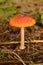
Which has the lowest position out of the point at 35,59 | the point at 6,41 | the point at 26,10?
the point at 35,59

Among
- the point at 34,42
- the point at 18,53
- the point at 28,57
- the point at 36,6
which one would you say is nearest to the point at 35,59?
the point at 28,57

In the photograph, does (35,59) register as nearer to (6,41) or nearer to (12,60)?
(12,60)

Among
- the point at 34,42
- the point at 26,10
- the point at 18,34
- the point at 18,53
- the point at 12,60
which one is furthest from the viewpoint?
the point at 26,10

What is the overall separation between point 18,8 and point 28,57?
1697 mm

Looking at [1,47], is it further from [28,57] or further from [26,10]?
[26,10]

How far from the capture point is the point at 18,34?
2916mm

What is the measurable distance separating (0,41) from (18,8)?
131 centimetres

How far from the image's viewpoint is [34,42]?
271 cm

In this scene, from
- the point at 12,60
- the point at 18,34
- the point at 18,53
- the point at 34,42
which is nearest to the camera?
the point at 12,60

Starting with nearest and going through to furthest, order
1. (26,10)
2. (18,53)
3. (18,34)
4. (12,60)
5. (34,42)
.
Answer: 1. (12,60)
2. (18,53)
3. (34,42)
4. (18,34)
5. (26,10)

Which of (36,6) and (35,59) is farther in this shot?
(36,6)

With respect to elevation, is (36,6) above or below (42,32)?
above

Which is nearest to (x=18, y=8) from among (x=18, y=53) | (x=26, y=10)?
(x=26, y=10)

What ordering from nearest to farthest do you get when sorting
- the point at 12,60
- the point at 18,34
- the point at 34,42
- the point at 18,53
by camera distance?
the point at 12,60
the point at 18,53
the point at 34,42
the point at 18,34
